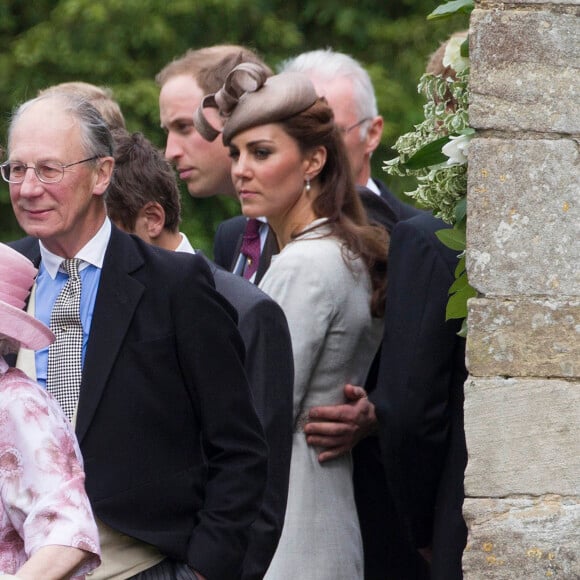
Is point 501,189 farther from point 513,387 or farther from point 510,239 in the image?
point 513,387

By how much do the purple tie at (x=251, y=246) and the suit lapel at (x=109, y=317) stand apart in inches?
56.0

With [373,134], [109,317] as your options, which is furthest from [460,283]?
[373,134]

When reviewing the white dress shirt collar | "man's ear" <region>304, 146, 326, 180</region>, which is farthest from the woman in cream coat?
the white dress shirt collar

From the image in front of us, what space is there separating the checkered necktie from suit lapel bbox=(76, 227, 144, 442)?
0.10ft

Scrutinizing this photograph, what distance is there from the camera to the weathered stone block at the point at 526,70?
10.9ft

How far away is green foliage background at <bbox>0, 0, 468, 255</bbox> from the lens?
930 cm

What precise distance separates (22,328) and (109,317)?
555mm

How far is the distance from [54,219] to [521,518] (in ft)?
4.19

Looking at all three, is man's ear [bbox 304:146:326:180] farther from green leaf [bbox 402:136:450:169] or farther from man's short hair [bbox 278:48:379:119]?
man's short hair [bbox 278:48:379:119]

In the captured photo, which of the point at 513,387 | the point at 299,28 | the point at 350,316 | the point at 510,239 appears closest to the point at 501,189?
the point at 510,239

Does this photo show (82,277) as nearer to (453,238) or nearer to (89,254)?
(89,254)

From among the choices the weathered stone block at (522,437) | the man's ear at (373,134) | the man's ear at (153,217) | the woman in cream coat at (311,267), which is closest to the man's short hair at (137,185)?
the man's ear at (153,217)

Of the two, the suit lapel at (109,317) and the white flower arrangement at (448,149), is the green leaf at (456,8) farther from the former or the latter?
the suit lapel at (109,317)

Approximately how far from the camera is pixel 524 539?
3326 millimetres
